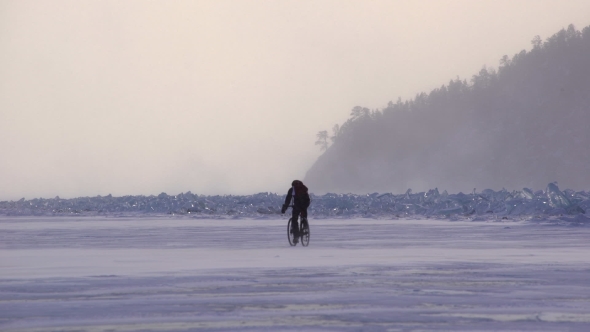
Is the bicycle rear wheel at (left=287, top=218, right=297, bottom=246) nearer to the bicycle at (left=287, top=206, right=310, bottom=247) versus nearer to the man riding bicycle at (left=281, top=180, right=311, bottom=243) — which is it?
the bicycle at (left=287, top=206, right=310, bottom=247)

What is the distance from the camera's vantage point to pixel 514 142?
17800cm

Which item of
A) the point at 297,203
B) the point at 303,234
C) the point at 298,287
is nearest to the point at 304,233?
the point at 303,234

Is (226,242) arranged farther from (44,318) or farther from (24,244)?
(44,318)

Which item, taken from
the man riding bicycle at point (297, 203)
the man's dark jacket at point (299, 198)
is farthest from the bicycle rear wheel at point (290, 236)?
the man's dark jacket at point (299, 198)

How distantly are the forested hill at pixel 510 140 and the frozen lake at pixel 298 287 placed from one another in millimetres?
150082

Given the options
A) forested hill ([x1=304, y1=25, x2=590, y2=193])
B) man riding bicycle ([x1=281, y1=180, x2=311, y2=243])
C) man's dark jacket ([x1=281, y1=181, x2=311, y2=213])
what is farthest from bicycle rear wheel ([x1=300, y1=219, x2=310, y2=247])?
forested hill ([x1=304, y1=25, x2=590, y2=193])

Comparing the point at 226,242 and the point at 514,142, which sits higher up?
the point at 514,142

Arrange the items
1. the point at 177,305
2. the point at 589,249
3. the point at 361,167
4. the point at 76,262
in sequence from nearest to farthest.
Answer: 1. the point at 177,305
2. the point at 76,262
3. the point at 589,249
4. the point at 361,167

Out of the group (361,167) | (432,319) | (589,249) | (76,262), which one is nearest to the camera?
(432,319)

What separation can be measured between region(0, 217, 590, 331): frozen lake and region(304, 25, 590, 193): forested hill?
150082 millimetres

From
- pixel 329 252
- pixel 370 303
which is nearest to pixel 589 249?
pixel 329 252

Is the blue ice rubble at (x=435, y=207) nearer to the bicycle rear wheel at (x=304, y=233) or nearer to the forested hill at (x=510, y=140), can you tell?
the bicycle rear wheel at (x=304, y=233)

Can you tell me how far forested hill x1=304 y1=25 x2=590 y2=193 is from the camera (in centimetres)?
17275

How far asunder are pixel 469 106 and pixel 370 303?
190531 mm
